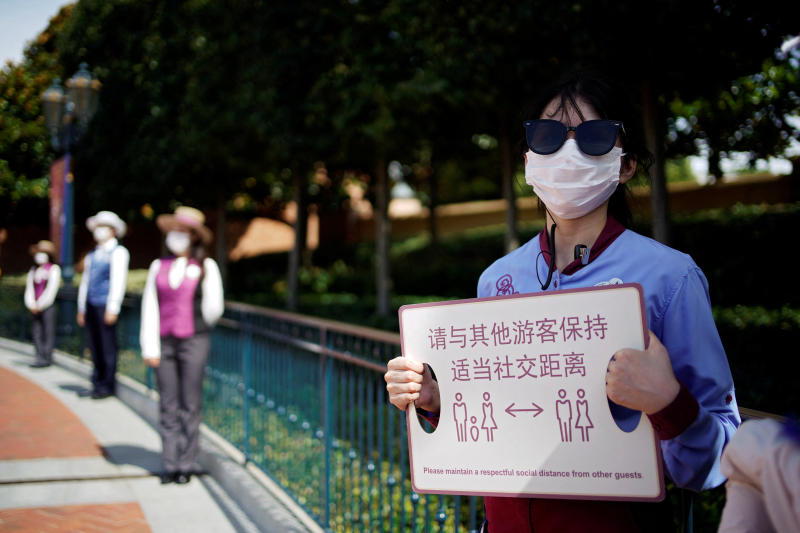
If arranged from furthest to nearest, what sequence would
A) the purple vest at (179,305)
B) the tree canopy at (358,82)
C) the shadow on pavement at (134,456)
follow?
the tree canopy at (358,82) → the shadow on pavement at (134,456) → the purple vest at (179,305)

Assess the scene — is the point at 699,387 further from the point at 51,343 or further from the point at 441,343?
the point at 51,343

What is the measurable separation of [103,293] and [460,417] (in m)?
7.63

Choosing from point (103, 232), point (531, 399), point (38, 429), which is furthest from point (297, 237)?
point (531, 399)

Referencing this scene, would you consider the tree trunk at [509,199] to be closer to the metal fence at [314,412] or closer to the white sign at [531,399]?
the metal fence at [314,412]

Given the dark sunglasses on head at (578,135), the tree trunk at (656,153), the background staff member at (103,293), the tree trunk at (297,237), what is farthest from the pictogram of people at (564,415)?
the tree trunk at (297,237)

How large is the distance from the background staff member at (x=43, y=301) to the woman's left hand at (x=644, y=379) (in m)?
10.9

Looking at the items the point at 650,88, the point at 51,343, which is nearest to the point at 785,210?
the point at 650,88

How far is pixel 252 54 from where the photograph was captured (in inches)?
486

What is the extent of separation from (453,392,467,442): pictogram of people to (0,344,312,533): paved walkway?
8.97ft

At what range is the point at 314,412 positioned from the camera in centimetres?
504

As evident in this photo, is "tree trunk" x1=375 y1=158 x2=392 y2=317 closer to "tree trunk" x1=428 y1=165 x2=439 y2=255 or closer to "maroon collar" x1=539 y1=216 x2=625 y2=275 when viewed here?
"tree trunk" x1=428 y1=165 x2=439 y2=255

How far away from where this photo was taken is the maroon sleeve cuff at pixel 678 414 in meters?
1.33

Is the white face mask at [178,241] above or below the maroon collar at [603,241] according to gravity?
above

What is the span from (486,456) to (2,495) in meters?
4.53
